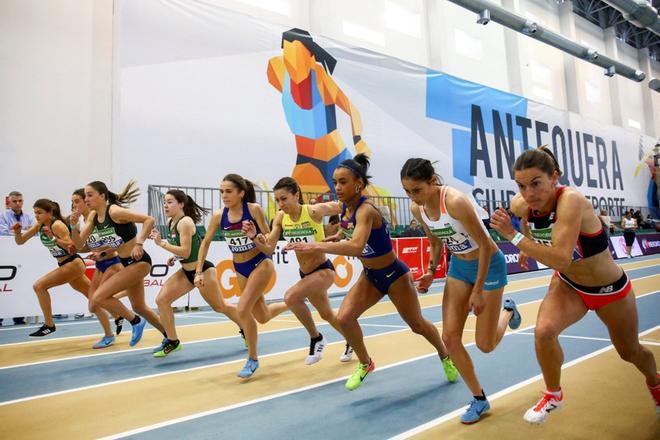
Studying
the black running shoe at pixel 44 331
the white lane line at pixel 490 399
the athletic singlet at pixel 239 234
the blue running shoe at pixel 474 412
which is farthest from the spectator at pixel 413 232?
the blue running shoe at pixel 474 412

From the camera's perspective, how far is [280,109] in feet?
50.7

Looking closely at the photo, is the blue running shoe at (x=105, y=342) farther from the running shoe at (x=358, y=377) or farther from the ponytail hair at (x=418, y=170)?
the ponytail hair at (x=418, y=170)

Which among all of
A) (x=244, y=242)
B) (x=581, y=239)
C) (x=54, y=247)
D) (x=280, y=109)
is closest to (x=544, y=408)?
(x=581, y=239)

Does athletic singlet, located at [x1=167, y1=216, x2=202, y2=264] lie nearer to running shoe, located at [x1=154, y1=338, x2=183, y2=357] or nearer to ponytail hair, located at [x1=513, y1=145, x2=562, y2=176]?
running shoe, located at [x1=154, y1=338, x2=183, y2=357]

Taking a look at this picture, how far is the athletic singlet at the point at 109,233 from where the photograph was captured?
22.2 ft

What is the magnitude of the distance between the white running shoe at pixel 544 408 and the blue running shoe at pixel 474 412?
15.4 inches

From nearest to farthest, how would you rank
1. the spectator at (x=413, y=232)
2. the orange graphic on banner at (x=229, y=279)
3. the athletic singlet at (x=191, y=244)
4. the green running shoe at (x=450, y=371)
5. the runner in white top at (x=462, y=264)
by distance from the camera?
the runner in white top at (x=462, y=264), the green running shoe at (x=450, y=371), the athletic singlet at (x=191, y=244), the orange graphic on banner at (x=229, y=279), the spectator at (x=413, y=232)

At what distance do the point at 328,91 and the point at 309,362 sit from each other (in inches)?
488

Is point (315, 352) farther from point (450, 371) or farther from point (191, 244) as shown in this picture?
point (191, 244)

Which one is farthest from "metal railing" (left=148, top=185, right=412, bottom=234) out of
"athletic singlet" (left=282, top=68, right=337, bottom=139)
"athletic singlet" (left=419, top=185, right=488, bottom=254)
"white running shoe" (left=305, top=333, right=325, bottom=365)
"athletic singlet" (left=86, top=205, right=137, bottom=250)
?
"athletic singlet" (left=419, top=185, right=488, bottom=254)

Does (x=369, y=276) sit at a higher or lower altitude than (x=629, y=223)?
lower

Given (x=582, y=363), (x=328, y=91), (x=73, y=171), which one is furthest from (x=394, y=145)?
(x=582, y=363)

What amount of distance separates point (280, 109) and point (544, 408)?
13398 mm

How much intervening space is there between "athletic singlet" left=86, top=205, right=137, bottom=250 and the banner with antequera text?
5.89m
